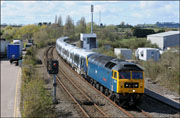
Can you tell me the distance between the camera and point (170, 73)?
72.8ft

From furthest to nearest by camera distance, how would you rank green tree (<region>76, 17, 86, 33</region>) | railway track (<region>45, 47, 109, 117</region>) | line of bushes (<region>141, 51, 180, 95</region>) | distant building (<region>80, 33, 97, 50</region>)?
green tree (<region>76, 17, 86, 33</region>)
distant building (<region>80, 33, 97, 50</region>)
line of bushes (<region>141, 51, 180, 95</region>)
railway track (<region>45, 47, 109, 117</region>)

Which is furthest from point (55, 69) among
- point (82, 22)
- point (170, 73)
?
point (82, 22)

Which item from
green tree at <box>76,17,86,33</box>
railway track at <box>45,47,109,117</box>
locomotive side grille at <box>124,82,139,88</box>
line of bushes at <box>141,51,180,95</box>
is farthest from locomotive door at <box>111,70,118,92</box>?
green tree at <box>76,17,86,33</box>

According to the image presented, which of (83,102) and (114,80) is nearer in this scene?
(114,80)

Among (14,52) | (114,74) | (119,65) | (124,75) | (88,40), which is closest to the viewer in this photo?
(124,75)

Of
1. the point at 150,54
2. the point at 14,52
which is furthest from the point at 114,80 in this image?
the point at 150,54

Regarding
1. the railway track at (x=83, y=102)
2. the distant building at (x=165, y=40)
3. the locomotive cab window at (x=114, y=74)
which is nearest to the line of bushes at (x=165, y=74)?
the locomotive cab window at (x=114, y=74)

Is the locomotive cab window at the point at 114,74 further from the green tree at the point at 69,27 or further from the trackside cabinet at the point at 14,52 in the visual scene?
the green tree at the point at 69,27

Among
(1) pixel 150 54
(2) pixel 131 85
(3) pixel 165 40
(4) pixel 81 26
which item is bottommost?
(1) pixel 150 54

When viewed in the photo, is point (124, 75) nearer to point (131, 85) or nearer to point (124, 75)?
point (124, 75)

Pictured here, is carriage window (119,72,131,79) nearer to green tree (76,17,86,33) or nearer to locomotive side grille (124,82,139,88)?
locomotive side grille (124,82,139,88)

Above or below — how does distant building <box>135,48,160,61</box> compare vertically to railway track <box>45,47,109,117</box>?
above

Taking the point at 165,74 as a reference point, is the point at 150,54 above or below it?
above

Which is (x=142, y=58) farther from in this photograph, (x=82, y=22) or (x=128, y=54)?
(x=82, y=22)
